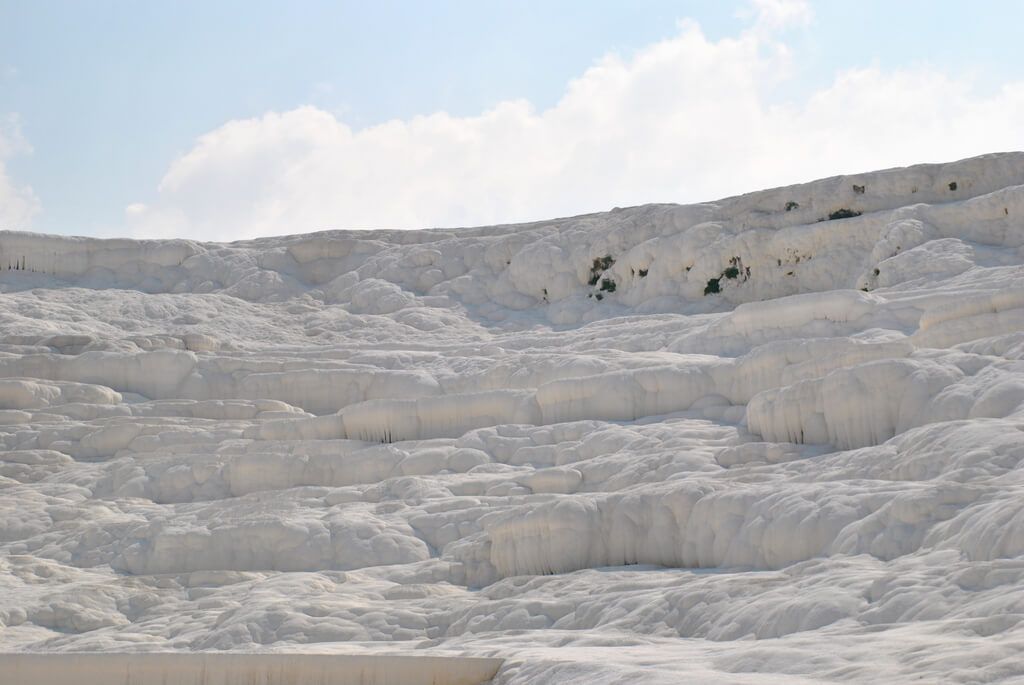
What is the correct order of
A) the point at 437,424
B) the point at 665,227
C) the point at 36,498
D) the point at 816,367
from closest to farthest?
the point at 816,367 < the point at 36,498 < the point at 437,424 < the point at 665,227

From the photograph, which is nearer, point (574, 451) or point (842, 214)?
point (574, 451)

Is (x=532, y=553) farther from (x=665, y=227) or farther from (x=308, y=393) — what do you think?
(x=665, y=227)

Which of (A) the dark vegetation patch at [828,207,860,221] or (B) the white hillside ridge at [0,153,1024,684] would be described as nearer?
(B) the white hillside ridge at [0,153,1024,684]

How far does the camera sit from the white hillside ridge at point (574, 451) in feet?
33.1

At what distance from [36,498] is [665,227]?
67.8ft

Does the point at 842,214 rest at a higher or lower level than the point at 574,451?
higher

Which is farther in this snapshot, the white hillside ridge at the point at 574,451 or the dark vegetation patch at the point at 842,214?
the dark vegetation patch at the point at 842,214

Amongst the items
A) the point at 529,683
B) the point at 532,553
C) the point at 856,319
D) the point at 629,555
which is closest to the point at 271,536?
the point at 532,553

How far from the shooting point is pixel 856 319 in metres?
23.1

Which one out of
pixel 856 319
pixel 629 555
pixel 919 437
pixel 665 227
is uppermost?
pixel 665 227

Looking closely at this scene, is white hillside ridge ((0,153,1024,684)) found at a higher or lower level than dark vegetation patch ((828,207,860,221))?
lower

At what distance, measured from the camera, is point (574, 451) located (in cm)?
1889

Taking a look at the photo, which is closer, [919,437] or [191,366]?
[919,437]

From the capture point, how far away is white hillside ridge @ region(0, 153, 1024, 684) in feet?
33.1
